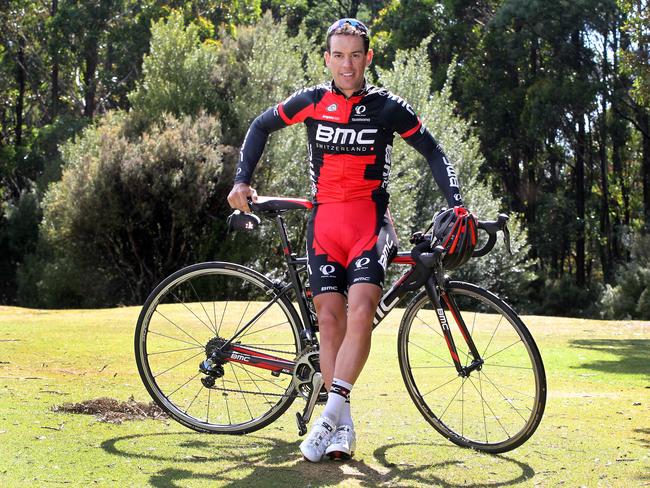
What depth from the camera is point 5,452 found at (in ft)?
15.6

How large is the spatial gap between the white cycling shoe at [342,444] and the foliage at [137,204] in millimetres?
20247

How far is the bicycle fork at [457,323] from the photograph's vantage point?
5078mm

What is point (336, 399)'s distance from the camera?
4.77 meters

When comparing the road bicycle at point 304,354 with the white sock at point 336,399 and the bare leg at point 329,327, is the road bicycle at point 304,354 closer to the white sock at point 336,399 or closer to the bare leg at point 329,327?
the bare leg at point 329,327

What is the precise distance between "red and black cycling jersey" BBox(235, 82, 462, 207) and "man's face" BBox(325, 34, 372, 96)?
56 millimetres

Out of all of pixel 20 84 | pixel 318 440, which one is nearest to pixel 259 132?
pixel 318 440

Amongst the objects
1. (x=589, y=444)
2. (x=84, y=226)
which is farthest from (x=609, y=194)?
(x=589, y=444)

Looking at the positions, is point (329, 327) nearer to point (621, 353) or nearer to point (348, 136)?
point (348, 136)

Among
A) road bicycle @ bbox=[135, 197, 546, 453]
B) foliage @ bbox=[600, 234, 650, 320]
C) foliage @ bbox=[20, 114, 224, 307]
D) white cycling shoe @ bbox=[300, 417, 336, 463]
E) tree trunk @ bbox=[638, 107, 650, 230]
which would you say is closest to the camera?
white cycling shoe @ bbox=[300, 417, 336, 463]

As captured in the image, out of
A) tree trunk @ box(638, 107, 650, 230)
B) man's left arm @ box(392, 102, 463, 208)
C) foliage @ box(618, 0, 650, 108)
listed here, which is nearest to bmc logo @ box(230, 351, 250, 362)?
man's left arm @ box(392, 102, 463, 208)

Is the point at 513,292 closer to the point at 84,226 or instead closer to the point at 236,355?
the point at 84,226

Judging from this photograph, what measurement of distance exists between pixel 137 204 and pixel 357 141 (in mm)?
20426

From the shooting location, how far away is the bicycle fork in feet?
16.7

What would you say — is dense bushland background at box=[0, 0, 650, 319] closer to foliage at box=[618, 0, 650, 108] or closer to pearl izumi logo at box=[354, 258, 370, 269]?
foliage at box=[618, 0, 650, 108]
